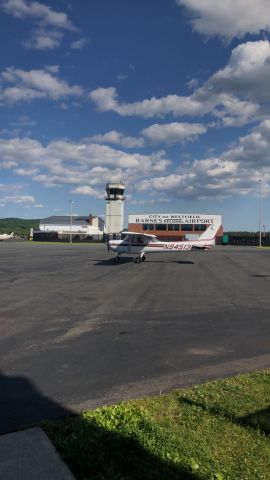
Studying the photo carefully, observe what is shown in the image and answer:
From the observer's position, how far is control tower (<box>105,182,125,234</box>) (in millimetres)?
95812

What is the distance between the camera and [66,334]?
8359mm

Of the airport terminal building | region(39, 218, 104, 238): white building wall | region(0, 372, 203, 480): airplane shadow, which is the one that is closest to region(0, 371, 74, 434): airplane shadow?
region(0, 372, 203, 480): airplane shadow

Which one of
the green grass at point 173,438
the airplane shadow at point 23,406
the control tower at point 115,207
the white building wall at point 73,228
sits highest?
the control tower at point 115,207

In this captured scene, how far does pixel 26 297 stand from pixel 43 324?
14.7ft

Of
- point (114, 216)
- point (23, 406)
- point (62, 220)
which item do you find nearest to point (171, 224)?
point (114, 216)

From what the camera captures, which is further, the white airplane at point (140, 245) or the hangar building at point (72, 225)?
the hangar building at point (72, 225)

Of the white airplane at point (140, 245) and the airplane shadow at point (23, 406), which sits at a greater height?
the white airplane at point (140, 245)

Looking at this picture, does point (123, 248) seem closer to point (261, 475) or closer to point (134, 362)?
point (134, 362)

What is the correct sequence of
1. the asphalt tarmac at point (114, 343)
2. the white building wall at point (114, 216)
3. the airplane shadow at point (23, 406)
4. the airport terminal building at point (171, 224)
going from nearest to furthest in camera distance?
the airplane shadow at point (23, 406)
the asphalt tarmac at point (114, 343)
the airport terminal building at point (171, 224)
the white building wall at point (114, 216)

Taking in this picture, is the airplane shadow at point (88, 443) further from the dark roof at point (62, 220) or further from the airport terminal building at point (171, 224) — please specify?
the dark roof at point (62, 220)

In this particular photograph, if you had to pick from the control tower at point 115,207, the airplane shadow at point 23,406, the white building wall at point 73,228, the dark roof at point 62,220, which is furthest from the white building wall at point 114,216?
the airplane shadow at point 23,406

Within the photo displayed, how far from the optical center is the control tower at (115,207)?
3772 inches

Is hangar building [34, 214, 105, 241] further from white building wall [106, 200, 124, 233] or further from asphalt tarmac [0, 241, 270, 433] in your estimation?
asphalt tarmac [0, 241, 270, 433]

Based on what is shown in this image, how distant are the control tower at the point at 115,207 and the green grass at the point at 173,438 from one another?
89.3m
